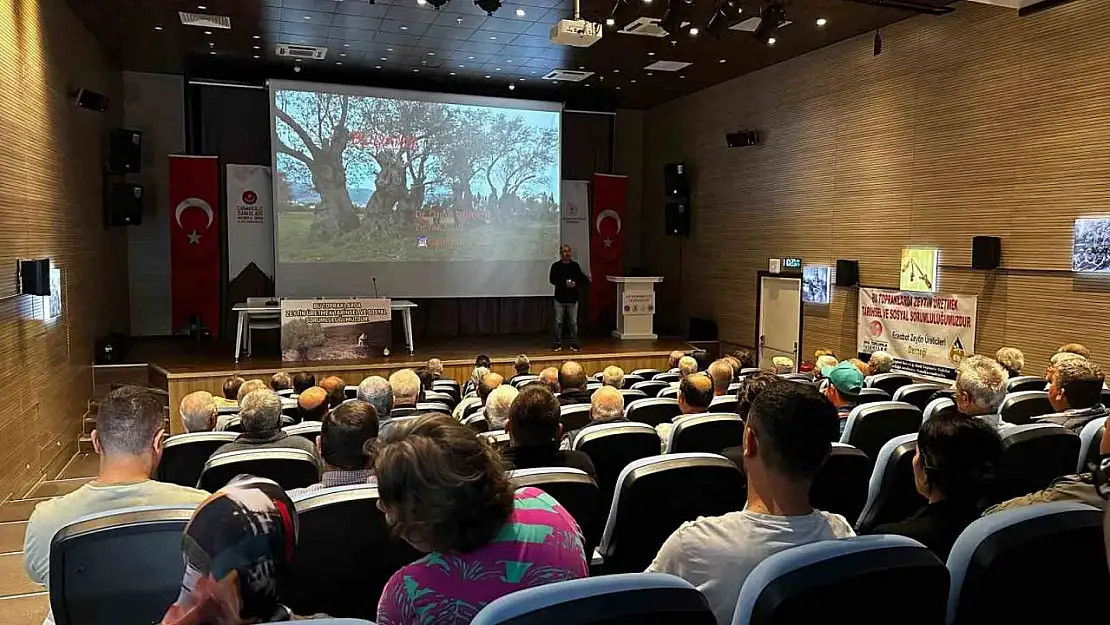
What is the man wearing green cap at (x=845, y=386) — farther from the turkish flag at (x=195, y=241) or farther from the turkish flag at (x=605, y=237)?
the turkish flag at (x=195, y=241)

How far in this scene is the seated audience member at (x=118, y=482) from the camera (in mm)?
1978

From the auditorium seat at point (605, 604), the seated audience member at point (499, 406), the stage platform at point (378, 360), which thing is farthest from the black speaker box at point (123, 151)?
the auditorium seat at point (605, 604)

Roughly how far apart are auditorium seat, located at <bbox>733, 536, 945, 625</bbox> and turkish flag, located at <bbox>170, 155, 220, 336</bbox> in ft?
34.6

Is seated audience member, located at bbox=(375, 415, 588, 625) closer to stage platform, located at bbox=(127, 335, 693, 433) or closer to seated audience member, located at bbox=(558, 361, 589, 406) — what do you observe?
seated audience member, located at bbox=(558, 361, 589, 406)

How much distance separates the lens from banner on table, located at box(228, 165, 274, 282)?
10.5 metres

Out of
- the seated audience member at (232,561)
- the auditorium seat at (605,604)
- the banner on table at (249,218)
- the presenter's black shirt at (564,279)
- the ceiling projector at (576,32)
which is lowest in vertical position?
the auditorium seat at (605,604)

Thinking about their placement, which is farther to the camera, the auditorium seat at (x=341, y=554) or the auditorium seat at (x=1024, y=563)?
the auditorium seat at (x=341, y=554)

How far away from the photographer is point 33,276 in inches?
218

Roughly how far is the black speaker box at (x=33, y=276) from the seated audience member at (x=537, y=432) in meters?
4.67

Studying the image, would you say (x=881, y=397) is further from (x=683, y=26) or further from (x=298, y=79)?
(x=298, y=79)

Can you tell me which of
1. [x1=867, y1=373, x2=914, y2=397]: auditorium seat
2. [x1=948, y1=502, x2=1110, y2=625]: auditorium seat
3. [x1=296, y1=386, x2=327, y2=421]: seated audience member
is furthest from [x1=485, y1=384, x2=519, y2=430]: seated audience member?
[x1=867, y1=373, x2=914, y2=397]: auditorium seat

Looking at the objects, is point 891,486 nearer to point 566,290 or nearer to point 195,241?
point 566,290

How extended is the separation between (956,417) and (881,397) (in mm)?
2797

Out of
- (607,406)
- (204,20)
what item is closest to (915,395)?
(607,406)
